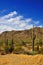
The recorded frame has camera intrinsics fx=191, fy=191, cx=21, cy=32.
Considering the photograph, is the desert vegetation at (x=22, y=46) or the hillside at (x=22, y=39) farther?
the hillside at (x=22, y=39)

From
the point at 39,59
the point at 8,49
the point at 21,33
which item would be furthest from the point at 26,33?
the point at 39,59

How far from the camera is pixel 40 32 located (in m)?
108

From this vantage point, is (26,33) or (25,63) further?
(26,33)

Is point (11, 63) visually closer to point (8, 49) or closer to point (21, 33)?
point (8, 49)

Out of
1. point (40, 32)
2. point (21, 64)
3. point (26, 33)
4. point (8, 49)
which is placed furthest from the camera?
point (26, 33)

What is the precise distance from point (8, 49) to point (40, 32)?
255 ft

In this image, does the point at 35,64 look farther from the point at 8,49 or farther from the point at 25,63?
the point at 8,49

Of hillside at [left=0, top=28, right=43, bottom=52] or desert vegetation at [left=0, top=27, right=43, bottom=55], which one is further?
hillside at [left=0, top=28, right=43, bottom=52]

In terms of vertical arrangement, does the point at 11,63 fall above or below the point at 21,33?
below

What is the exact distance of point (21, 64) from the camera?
51.2 feet

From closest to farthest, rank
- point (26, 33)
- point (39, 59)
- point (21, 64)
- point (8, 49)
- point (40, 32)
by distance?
point (21, 64)
point (39, 59)
point (8, 49)
point (40, 32)
point (26, 33)

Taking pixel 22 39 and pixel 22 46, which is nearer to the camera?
pixel 22 46

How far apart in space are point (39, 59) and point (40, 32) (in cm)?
9088

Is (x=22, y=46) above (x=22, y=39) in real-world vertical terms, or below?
below
